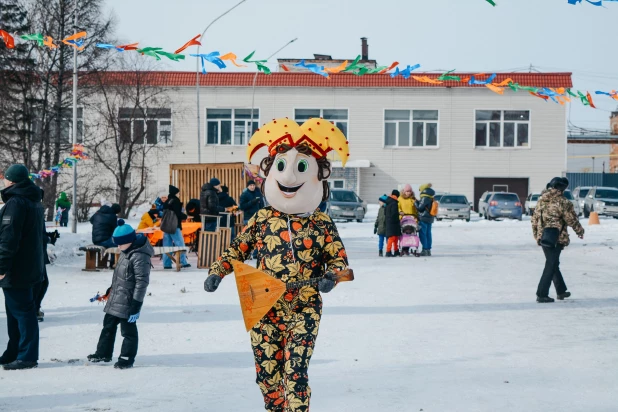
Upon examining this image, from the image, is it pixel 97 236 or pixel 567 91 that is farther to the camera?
pixel 97 236

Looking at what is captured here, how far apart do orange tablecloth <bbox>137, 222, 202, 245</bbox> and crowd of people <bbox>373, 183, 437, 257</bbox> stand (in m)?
4.22

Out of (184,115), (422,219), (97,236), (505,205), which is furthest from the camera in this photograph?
(184,115)

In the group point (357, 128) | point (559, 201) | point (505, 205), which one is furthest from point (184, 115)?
point (559, 201)

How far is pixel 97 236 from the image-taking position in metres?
18.3

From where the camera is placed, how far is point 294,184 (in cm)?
642

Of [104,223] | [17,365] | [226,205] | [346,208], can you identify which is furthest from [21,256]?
[346,208]

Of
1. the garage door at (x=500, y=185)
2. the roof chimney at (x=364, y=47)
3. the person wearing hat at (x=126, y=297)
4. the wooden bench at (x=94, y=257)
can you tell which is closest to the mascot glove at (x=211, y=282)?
the person wearing hat at (x=126, y=297)

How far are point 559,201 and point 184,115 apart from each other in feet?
139

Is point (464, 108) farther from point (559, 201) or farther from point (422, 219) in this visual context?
point (559, 201)

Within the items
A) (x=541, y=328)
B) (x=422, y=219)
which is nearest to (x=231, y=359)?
(x=541, y=328)

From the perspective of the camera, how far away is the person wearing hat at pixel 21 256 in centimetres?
859

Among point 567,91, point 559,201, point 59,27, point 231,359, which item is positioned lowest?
point 231,359

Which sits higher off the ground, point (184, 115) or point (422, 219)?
point (184, 115)

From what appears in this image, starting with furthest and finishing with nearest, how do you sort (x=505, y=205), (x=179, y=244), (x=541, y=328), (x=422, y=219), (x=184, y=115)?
(x=184, y=115)
(x=505, y=205)
(x=422, y=219)
(x=179, y=244)
(x=541, y=328)
